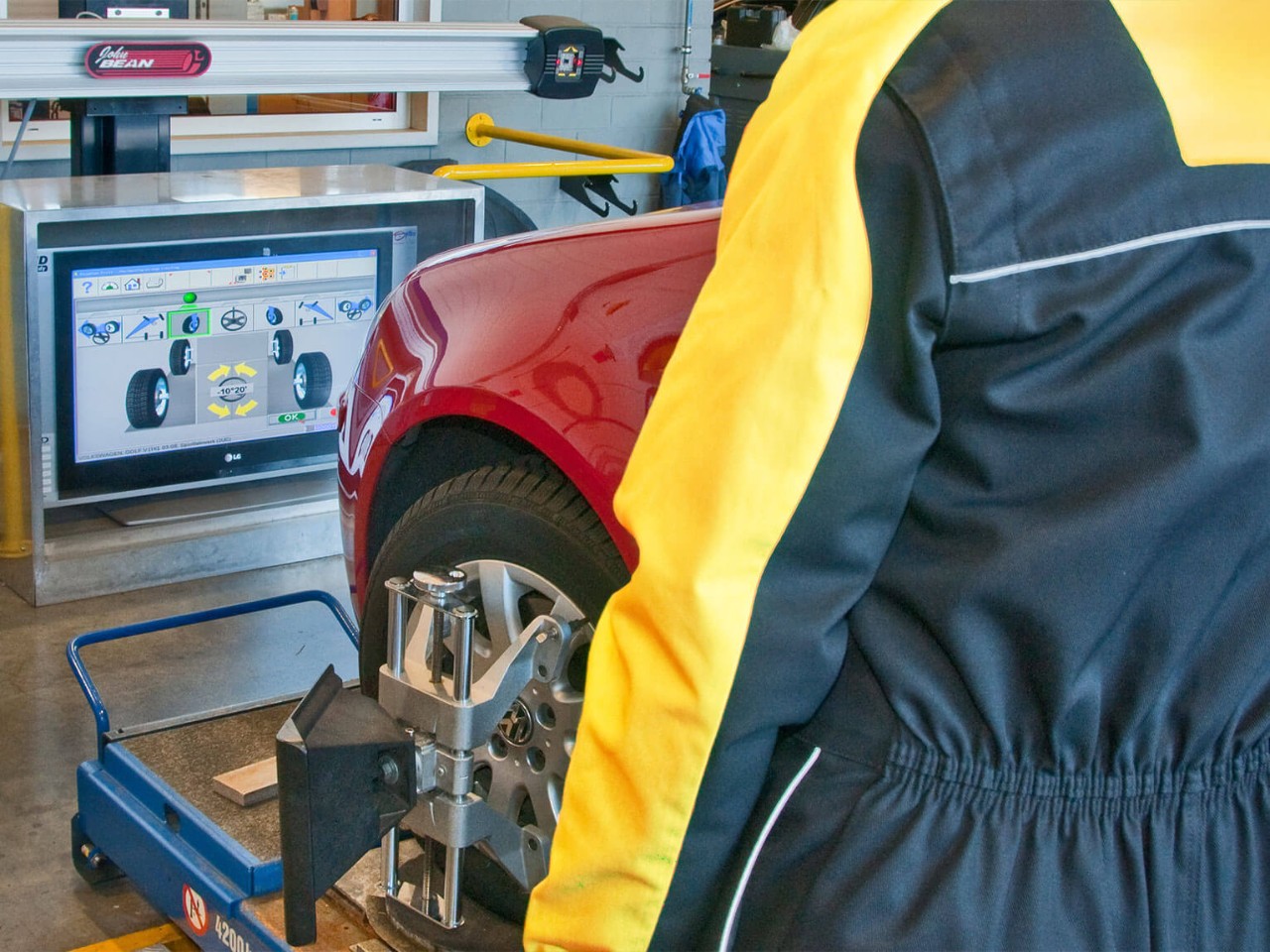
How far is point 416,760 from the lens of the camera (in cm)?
182

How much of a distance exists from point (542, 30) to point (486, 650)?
244cm

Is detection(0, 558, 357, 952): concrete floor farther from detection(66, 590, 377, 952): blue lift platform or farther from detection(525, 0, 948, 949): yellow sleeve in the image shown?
detection(525, 0, 948, 949): yellow sleeve

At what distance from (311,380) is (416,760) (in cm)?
259

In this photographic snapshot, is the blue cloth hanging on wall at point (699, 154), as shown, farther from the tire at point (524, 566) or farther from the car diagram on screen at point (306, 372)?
the tire at point (524, 566)

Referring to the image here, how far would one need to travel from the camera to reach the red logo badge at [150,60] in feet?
11.1

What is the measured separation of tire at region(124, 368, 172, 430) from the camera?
12.9 ft

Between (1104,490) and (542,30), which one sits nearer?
(1104,490)

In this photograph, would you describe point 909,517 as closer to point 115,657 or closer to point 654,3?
point 115,657

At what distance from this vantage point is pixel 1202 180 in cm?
108

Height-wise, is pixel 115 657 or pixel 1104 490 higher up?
pixel 1104 490

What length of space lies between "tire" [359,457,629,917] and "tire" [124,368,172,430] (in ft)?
7.09

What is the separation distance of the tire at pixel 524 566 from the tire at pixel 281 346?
223cm

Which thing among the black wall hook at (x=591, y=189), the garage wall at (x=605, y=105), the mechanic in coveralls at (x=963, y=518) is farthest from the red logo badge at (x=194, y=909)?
the black wall hook at (x=591, y=189)

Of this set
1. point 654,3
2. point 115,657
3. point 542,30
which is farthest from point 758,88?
point 115,657
